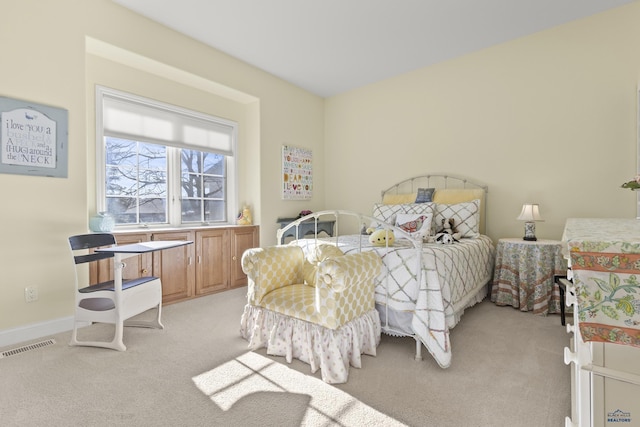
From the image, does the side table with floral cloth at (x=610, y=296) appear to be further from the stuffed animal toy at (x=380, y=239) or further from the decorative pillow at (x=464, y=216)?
the decorative pillow at (x=464, y=216)

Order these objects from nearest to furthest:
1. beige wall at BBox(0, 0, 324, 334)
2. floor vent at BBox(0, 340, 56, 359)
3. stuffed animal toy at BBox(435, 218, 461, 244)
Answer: floor vent at BBox(0, 340, 56, 359)
beige wall at BBox(0, 0, 324, 334)
stuffed animal toy at BBox(435, 218, 461, 244)

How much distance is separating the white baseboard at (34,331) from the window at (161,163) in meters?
1.08

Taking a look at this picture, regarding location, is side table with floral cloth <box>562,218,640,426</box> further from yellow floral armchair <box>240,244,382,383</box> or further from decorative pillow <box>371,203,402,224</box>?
decorative pillow <box>371,203,402,224</box>

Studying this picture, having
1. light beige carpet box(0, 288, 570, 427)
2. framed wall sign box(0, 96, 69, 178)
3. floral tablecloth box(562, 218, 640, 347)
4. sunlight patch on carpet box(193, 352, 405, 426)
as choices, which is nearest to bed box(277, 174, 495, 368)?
light beige carpet box(0, 288, 570, 427)

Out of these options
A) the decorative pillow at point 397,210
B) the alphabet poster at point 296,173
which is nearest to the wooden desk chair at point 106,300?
the decorative pillow at point 397,210

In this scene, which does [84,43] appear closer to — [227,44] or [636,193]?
[227,44]

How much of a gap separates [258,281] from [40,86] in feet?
7.79

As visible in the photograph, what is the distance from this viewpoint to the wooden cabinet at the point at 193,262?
10.3 feet

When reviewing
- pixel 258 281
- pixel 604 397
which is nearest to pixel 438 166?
pixel 258 281

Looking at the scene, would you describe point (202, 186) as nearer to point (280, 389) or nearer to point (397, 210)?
point (397, 210)

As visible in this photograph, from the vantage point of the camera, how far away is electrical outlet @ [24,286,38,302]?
97.2 inches

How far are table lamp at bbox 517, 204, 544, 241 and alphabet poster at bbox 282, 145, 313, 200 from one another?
2.93 m

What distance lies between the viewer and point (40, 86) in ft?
8.31

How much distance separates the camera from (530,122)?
11.4 ft
